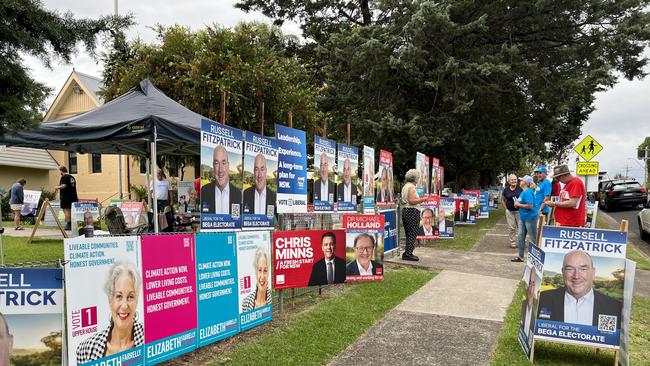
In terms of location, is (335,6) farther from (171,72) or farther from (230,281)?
(230,281)

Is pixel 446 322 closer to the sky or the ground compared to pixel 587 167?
closer to the ground

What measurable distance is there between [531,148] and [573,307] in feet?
72.0

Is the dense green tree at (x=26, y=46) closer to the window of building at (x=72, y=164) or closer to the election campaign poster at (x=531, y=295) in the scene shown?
the election campaign poster at (x=531, y=295)

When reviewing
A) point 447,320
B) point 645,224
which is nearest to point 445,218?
point 645,224

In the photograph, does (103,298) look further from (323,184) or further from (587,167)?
(587,167)

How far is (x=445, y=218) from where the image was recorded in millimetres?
14227

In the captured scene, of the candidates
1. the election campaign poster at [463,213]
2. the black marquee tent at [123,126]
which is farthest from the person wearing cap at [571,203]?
the election campaign poster at [463,213]

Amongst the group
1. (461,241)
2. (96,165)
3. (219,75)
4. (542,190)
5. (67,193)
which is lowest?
(461,241)

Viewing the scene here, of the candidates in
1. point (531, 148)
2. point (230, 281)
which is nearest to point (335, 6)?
point (531, 148)

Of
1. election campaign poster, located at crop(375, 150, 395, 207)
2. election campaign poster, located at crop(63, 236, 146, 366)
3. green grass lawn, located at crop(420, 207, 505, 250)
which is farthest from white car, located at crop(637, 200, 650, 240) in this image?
election campaign poster, located at crop(63, 236, 146, 366)

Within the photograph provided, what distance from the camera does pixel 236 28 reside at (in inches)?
694

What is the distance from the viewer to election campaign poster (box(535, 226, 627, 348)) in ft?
14.5

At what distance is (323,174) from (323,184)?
0.18 metres

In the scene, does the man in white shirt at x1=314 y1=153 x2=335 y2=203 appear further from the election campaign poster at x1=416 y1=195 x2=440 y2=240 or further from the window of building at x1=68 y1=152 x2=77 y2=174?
the window of building at x1=68 y1=152 x2=77 y2=174
